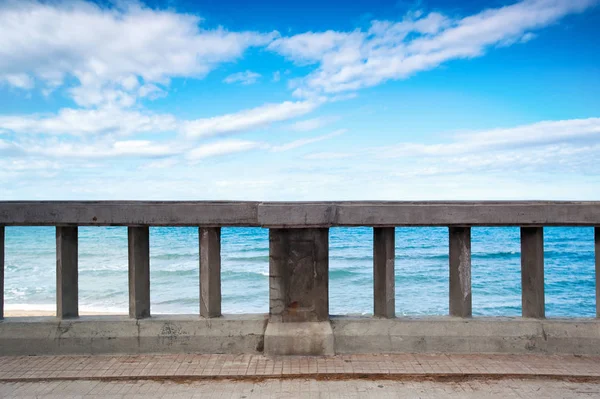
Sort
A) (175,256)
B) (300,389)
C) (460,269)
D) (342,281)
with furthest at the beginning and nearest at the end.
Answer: (175,256)
(342,281)
(460,269)
(300,389)

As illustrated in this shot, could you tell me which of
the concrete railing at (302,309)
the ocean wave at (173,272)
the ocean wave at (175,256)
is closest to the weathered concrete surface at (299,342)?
the concrete railing at (302,309)

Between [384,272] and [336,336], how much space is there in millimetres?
717

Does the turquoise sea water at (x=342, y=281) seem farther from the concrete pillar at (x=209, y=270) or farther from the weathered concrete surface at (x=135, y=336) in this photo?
the concrete pillar at (x=209, y=270)

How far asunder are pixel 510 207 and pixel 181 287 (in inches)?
624

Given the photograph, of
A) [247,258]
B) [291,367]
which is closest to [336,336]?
[291,367]

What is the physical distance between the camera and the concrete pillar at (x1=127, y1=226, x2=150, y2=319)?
4363 millimetres

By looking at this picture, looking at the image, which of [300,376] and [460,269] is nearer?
[300,376]

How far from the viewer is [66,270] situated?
4.38 metres

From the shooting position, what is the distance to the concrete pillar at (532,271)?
4332mm

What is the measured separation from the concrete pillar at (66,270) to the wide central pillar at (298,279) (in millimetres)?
1846

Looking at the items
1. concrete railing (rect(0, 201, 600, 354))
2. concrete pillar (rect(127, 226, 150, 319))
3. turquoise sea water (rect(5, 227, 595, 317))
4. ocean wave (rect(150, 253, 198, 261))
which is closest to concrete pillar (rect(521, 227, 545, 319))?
concrete railing (rect(0, 201, 600, 354))

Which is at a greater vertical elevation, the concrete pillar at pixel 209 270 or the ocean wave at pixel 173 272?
the concrete pillar at pixel 209 270

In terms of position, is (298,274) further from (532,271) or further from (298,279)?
(532,271)

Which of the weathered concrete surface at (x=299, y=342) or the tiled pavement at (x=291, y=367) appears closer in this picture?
the tiled pavement at (x=291, y=367)
